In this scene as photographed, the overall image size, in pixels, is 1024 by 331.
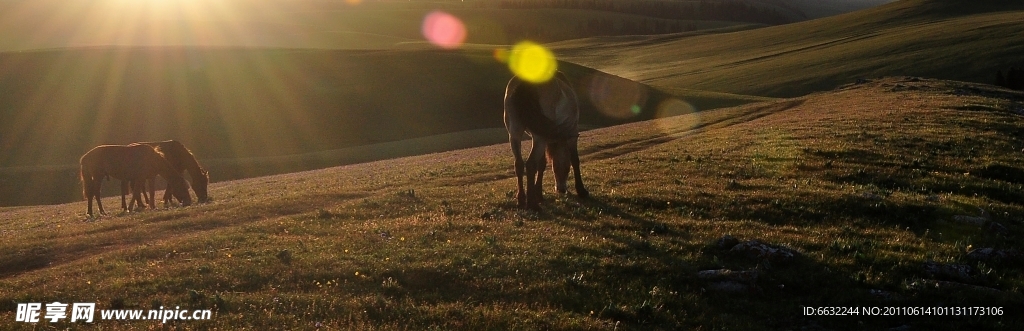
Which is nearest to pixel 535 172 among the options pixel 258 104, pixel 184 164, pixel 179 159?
pixel 184 164

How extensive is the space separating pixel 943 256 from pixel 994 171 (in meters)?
11.2

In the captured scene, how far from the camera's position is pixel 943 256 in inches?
470

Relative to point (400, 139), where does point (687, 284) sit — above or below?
above

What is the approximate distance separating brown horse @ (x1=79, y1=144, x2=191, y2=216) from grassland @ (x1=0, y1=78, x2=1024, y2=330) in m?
1.90

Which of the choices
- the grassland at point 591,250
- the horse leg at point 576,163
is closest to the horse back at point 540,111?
the horse leg at point 576,163

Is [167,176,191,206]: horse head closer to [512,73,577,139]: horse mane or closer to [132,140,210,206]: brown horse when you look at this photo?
[132,140,210,206]: brown horse

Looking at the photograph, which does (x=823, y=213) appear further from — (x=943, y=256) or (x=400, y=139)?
(x=400, y=139)

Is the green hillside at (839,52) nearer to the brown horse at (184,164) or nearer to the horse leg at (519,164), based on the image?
the brown horse at (184,164)

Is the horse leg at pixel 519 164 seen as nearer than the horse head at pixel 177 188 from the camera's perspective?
Yes

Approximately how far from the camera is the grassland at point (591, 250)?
9555 mm

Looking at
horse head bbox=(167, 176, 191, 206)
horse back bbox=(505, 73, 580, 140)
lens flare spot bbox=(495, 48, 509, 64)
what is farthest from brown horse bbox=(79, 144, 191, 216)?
lens flare spot bbox=(495, 48, 509, 64)

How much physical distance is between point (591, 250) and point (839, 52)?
91.6m

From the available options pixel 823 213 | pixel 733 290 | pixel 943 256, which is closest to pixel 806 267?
pixel 733 290

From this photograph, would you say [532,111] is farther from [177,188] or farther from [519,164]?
[177,188]
